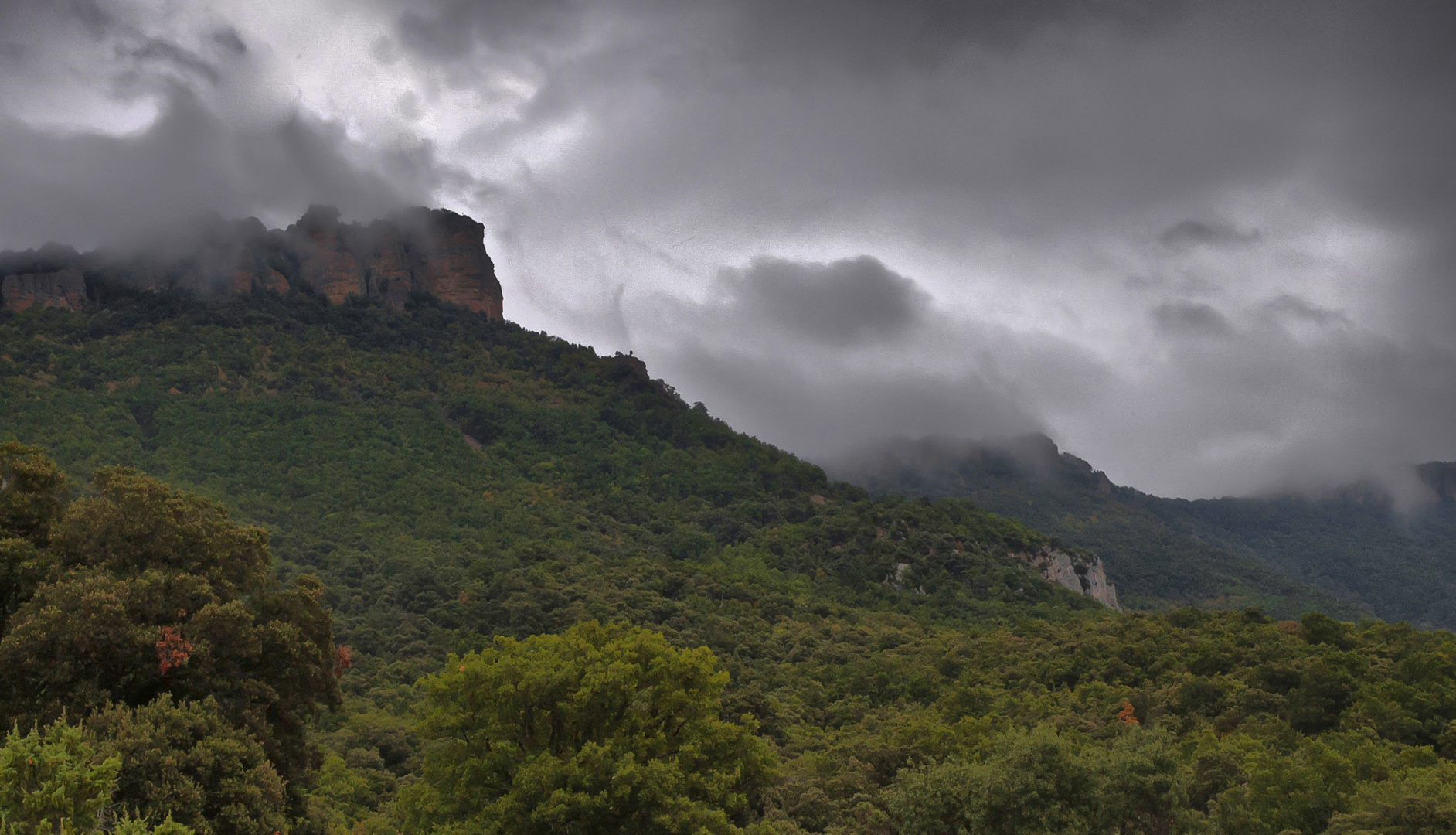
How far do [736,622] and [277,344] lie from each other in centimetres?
5776

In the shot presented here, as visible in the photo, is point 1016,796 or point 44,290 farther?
point 44,290

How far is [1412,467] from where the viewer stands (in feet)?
639

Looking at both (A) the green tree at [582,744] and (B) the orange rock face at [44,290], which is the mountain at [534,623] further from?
(B) the orange rock face at [44,290]

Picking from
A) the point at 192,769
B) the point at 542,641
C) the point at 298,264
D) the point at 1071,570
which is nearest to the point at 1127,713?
the point at 542,641

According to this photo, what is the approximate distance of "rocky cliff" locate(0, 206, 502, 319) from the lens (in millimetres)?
86750

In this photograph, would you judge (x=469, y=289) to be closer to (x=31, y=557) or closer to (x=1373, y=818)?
(x=31, y=557)

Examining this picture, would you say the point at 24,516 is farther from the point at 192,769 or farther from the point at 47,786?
the point at 47,786

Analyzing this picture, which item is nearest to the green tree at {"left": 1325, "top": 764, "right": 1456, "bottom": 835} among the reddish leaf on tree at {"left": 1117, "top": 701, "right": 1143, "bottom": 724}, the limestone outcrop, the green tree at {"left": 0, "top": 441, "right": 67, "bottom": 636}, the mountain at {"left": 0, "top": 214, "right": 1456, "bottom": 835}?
the mountain at {"left": 0, "top": 214, "right": 1456, "bottom": 835}

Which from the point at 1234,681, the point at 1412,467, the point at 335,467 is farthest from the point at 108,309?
the point at 1412,467

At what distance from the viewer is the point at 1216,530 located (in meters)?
162

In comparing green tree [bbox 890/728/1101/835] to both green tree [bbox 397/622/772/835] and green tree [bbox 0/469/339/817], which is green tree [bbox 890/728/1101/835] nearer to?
green tree [bbox 397/622/772/835]

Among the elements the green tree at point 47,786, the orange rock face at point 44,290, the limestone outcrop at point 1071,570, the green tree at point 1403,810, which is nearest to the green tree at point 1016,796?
the green tree at point 1403,810

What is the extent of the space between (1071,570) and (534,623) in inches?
1925

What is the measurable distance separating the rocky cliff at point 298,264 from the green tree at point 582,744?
84617mm
